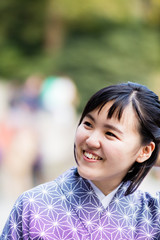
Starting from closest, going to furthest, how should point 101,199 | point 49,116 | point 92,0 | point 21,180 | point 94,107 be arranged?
1. point 94,107
2. point 101,199
3. point 21,180
4. point 49,116
5. point 92,0

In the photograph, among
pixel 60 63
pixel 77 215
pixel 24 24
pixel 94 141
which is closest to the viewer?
pixel 94 141

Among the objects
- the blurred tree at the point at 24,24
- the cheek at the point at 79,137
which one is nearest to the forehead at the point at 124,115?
the cheek at the point at 79,137

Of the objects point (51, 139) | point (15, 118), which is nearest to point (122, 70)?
point (51, 139)

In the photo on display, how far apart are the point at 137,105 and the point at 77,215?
56 centimetres

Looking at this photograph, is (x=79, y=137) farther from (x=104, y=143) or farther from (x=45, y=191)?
(x=45, y=191)

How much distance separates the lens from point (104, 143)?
187 centimetres

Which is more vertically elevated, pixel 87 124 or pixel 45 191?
pixel 87 124

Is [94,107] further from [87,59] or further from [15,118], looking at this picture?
[87,59]

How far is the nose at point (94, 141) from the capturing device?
1854 millimetres

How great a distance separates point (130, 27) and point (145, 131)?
9974mm

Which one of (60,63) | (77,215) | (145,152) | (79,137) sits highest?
(60,63)

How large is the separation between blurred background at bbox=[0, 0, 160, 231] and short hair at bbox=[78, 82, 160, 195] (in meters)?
4.43

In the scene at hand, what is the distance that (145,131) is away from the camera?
6.52 feet

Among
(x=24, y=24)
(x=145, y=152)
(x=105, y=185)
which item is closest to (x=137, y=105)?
(x=145, y=152)
